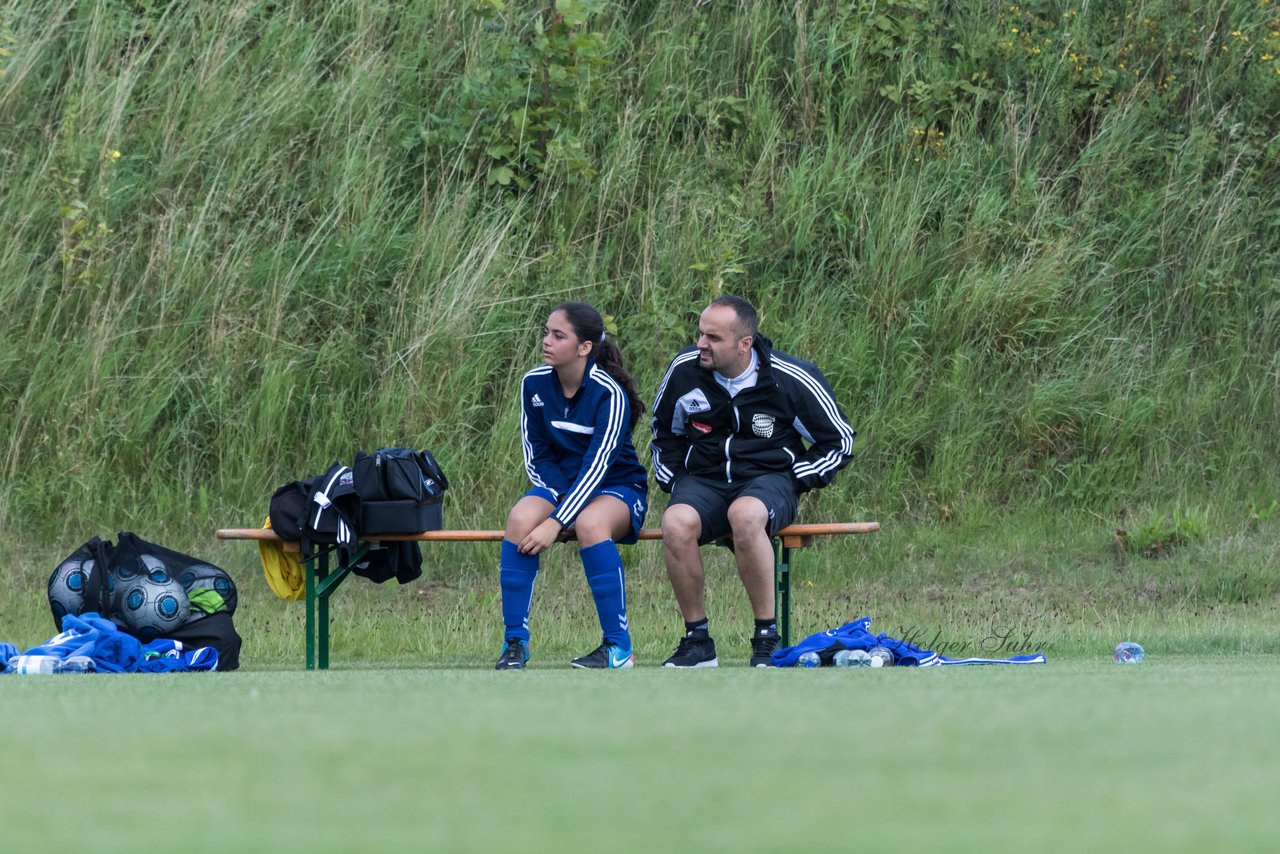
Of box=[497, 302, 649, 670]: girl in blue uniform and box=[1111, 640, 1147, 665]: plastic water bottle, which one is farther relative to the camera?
box=[1111, 640, 1147, 665]: plastic water bottle

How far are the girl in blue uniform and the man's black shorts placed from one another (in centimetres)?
25

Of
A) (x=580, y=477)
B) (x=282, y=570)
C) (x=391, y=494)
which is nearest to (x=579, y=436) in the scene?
(x=580, y=477)

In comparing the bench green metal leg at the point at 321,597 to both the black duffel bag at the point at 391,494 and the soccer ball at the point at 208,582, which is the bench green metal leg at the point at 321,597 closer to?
the black duffel bag at the point at 391,494

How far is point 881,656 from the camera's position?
7.75 meters

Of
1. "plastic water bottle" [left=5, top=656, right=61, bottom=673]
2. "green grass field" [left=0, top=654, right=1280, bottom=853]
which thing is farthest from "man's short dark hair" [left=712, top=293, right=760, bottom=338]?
"plastic water bottle" [left=5, top=656, right=61, bottom=673]

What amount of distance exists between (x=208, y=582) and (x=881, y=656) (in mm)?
3244

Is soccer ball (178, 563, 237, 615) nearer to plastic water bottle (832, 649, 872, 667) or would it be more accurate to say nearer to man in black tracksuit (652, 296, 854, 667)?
man in black tracksuit (652, 296, 854, 667)

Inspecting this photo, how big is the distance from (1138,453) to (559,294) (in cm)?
446

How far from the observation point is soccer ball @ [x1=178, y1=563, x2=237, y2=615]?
8352 millimetres

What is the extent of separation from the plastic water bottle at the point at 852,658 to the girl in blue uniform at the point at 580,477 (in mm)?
964

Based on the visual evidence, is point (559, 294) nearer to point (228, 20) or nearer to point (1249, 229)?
point (228, 20)

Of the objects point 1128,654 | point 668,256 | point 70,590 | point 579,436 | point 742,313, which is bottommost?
point 1128,654

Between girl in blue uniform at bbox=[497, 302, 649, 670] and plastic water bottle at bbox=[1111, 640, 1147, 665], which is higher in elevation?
girl in blue uniform at bbox=[497, 302, 649, 670]

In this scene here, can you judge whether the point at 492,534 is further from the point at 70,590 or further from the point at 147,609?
the point at 70,590
